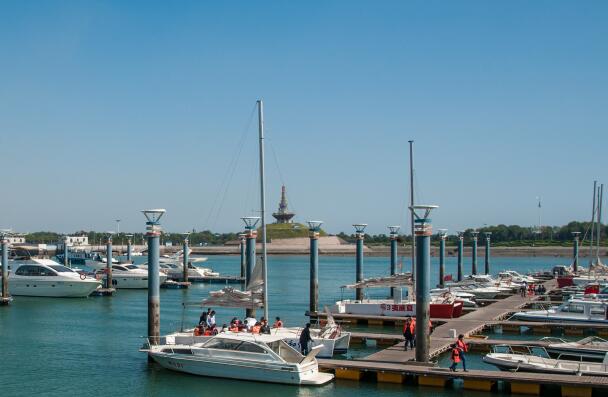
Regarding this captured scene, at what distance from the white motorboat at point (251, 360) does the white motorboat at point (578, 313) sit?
20.5m

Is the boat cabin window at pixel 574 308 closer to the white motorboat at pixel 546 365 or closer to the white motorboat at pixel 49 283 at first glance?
the white motorboat at pixel 546 365

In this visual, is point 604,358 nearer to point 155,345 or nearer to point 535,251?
point 155,345

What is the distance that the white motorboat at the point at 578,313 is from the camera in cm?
4315

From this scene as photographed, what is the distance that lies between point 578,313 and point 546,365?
17486 millimetres

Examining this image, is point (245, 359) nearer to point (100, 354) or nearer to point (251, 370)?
point (251, 370)

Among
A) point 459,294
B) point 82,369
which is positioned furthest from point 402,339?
point 459,294

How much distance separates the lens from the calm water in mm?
27609

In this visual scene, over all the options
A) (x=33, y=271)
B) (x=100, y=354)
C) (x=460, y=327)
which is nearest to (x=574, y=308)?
(x=460, y=327)

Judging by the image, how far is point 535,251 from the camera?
195 metres

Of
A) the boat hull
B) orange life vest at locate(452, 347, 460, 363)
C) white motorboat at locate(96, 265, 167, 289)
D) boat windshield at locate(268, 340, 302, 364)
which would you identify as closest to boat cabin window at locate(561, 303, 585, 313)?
orange life vest at locate(452, 347, 460, 363)

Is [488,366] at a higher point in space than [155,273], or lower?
lower

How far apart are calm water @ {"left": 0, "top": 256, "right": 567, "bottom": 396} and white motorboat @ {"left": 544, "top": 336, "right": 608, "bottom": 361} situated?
3754 millimetres

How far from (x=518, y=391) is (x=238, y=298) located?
1317cm

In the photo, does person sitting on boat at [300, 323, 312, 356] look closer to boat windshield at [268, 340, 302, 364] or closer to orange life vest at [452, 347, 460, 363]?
boat windshield at [268, 340, 302, 364]
